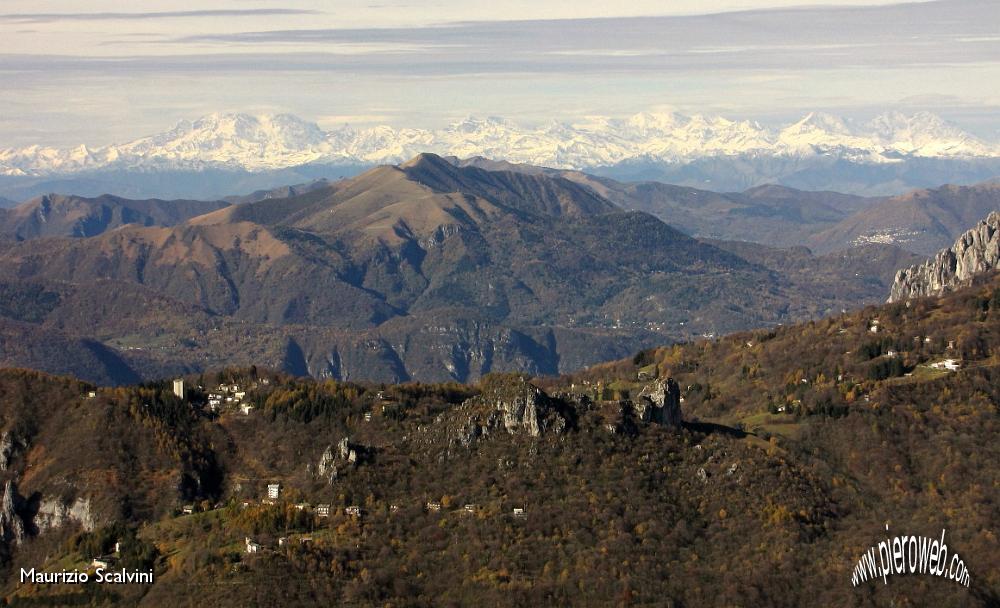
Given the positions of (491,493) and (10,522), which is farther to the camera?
(10,522)

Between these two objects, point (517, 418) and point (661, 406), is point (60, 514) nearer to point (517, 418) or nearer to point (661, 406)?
point (517, 418)

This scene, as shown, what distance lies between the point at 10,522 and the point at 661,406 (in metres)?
64.9

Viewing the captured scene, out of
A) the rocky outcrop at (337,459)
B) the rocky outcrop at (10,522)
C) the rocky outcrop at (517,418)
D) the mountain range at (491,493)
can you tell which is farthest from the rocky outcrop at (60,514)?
the rocky outcrop at (517,418)

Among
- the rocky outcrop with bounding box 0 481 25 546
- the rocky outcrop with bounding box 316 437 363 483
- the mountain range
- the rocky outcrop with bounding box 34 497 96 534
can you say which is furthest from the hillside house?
the rocky outcrop with bounding box 0 481 25 546

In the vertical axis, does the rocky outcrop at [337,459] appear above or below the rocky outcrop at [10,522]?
above

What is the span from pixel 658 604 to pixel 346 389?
67.0 meters

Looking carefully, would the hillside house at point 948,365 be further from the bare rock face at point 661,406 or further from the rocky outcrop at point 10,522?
the rocky outcrop at point 10,522

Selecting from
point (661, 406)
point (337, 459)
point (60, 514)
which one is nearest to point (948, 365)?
point (661, 406)

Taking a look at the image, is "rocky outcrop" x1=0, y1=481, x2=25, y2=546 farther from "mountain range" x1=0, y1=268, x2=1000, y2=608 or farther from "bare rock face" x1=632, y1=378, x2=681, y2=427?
"bare rock face" x1=632, y1=378, x2=681, y2=427

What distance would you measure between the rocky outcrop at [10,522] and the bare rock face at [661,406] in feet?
200

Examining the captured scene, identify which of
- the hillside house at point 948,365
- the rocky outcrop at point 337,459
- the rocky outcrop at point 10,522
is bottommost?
the rocky outcrop at point 10,522

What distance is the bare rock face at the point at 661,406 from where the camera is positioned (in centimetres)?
16275

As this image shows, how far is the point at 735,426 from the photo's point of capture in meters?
179

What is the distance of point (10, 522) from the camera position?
158m
